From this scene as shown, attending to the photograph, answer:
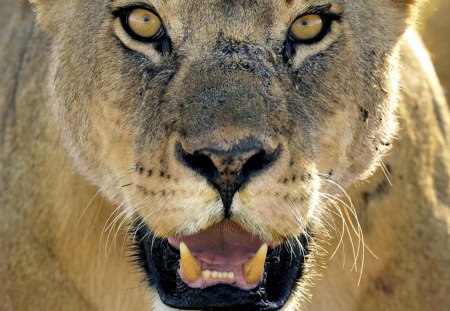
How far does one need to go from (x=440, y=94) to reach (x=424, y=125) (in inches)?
14.9

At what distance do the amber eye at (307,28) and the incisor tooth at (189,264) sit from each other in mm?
672

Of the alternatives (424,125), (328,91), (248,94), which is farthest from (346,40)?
(424,125)

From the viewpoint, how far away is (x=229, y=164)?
2.41 metres

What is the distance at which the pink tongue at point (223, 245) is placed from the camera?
2.63m

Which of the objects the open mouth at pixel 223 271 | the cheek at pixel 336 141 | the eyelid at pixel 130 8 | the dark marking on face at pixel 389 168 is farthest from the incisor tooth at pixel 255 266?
the dark marking on face at pixel 389 168

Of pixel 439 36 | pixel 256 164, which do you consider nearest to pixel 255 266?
pixel 256 164

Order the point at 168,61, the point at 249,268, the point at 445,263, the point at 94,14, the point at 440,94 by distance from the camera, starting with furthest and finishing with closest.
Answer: the point at 440,94 < the point at 445,263 < the point at 94,14 < the point at 168,61 < the point at 249,268

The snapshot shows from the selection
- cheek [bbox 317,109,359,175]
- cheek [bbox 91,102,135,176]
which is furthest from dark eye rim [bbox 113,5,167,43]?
cheek [bbox 317,109,359,175]

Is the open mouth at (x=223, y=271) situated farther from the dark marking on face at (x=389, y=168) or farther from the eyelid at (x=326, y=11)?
the dark marking on face at (x=389, y=168)

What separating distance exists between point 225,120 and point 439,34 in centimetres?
320

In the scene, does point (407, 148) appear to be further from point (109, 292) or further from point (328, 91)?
point (109, 292)

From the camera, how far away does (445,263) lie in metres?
3.40

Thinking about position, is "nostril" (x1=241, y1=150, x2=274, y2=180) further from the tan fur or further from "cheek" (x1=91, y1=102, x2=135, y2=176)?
the tan fur

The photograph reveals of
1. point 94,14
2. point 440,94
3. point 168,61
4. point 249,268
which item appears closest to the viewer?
point 249,268
